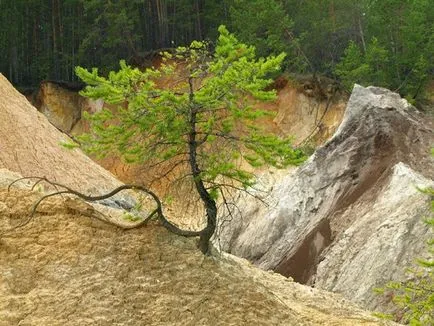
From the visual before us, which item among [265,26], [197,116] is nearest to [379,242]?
[197,116]

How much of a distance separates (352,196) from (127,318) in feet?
32.6

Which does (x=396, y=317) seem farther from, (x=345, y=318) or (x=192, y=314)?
(x=192, y=314)

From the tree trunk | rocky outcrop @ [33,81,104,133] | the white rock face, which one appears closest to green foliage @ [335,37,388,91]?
rocky outcrop @ [33,81,104,133]

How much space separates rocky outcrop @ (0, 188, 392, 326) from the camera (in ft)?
31.1

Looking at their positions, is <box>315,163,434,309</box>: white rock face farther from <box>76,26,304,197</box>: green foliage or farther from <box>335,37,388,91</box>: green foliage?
<box>335,37,388,91</box>: green foliage

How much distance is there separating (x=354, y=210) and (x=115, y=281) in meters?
8.92

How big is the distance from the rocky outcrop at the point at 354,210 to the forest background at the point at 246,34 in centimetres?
1244

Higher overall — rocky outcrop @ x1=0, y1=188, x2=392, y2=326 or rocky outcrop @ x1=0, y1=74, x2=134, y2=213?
rocky outcrop @ x1=0, y1=74, x2=134, y2=213

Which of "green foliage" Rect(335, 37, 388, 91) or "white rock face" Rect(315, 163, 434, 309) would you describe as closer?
"white rock face" Rect(315, 163, 434, 309)

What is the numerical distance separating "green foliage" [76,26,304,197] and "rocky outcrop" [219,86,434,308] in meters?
4.86

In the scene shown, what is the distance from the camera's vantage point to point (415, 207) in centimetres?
1515

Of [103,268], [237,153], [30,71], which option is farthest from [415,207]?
[30,71]

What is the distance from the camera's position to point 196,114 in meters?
10.4

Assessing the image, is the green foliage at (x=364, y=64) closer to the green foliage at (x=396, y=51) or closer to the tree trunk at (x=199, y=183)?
the green foliage at (x=396, y=51)
